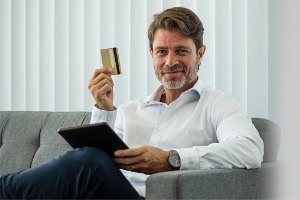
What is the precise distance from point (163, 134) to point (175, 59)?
0.28 m

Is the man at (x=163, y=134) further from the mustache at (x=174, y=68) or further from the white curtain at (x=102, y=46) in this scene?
the white curtain at (x=102, y=46)

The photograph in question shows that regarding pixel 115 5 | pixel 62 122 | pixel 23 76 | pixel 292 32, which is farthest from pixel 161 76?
pixel 292 32

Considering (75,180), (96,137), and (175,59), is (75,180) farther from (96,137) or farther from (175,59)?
(175,59)

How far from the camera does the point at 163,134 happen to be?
1747 mm

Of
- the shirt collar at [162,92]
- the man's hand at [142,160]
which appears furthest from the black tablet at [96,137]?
the shirt collar at [162,92]

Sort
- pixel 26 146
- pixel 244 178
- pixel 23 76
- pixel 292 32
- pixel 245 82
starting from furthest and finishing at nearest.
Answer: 1. pixel 23 76
2. pixel 245 82
3. pixel 26 146
4. pixel 244 178
5. pixel 292 32

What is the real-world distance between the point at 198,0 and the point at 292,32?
6.82 feet

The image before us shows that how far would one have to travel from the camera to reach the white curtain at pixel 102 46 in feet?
7.44

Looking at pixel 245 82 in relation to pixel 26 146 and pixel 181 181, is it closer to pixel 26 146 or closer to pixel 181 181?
pixel 26 146

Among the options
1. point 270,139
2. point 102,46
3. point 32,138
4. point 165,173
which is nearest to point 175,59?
point 270,139

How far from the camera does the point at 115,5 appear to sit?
258 cm

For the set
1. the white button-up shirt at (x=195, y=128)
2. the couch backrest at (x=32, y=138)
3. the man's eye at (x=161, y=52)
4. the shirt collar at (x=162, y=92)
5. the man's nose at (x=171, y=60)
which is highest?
the man's eye at (x=161, y=52)

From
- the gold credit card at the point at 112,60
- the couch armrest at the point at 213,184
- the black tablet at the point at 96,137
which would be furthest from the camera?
the gold credit card at the point at 112,60

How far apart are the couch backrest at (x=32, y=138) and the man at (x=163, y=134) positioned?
292mm
